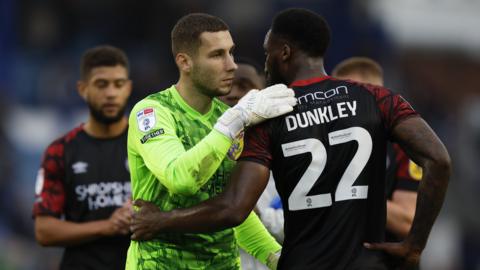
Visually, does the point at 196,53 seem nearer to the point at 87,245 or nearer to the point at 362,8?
the point at 87,245

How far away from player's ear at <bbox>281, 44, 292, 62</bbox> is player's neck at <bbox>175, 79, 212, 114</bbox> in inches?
24.5

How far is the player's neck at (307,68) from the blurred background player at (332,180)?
6.5 inches

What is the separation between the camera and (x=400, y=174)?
8.10 meters

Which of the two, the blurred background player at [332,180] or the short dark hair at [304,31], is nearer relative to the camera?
the blurred background player at [332,180]

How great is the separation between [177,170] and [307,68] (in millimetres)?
1057

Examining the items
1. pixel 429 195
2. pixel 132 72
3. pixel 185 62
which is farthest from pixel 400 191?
pixel 132 72

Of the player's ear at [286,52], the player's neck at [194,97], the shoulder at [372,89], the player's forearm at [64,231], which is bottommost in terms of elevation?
the player's forearm at [64,231]

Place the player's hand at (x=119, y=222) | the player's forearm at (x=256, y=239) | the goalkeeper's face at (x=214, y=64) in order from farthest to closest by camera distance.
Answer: the player's hand at (x=119, y=222) < the player's forearm at (x=256, y=239) < the goalkeeper's face at (x=214, y=64)

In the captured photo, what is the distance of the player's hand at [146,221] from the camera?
601cm

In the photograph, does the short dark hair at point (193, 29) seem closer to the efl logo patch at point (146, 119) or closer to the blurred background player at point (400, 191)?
the efl logo patch at point (146, 119)

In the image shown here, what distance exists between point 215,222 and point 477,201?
687 inches

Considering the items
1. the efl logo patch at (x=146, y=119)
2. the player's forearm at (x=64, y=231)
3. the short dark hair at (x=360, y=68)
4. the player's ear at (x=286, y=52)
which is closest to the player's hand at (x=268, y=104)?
the player's ear at (x=286, y=52)

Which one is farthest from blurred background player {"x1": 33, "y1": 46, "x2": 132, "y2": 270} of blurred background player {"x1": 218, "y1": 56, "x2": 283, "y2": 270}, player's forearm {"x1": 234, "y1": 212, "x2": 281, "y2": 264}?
player's forearm {"x1": 234, "y1": 212, "x2": 281, "y2": 264}

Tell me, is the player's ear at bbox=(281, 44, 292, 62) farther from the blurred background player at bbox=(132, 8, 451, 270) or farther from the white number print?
the white number print
